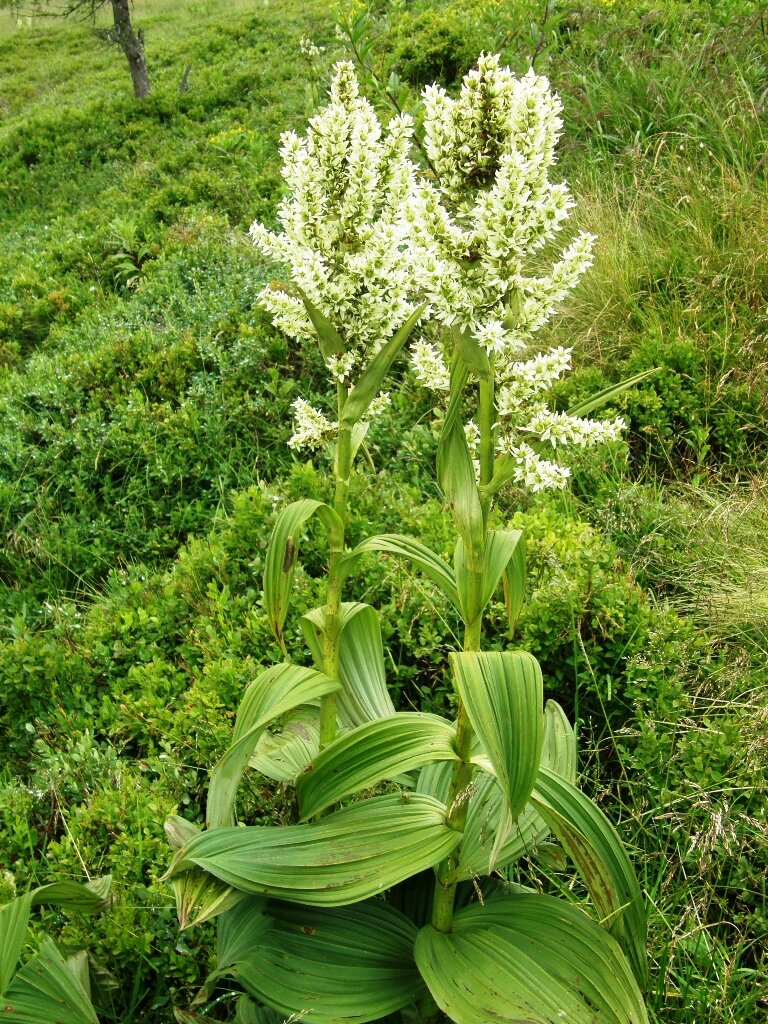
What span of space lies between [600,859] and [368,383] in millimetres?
1287

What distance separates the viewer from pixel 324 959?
2182 mm

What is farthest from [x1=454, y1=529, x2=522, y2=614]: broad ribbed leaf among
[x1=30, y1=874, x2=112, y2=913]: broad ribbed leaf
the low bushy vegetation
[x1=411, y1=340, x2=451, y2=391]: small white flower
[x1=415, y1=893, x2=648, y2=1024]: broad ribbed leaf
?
[x1=30, y1=874, x2=112, y2=913]: broad ribbed leaf

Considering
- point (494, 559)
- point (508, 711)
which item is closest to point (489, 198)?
point (494, 559)

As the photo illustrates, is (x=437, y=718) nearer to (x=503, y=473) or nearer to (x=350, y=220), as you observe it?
(x=503, y=473)

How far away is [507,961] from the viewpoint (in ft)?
6.75

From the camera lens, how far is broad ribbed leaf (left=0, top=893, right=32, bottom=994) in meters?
1.94

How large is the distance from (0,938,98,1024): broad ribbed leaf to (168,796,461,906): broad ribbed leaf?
17.3 inches

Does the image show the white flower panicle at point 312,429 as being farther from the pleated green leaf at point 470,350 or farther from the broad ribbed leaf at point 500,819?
the broad ribbed leaf at point 500,819

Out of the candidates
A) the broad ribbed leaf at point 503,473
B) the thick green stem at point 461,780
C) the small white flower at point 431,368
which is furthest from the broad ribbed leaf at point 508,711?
the small white flower at point 431,368

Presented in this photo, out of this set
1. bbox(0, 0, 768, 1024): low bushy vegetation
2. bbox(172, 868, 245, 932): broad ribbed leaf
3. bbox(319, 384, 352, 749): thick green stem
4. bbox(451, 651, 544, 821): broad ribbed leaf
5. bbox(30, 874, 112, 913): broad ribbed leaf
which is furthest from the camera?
bbox(0, 0, 768, 1024): low bushy vegetation

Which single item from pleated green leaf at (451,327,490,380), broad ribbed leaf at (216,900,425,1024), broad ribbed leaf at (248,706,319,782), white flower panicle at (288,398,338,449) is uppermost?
pleated green leaf at (451,327,490,380)

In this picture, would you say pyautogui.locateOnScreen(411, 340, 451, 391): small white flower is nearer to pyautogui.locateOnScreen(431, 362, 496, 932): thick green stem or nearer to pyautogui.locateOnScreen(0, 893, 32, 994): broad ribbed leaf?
pyautogui.locateOnScreen(431, 362, 496, 932): thick green stem

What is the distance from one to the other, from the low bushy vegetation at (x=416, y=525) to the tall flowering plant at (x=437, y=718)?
Result: 0.47 metres

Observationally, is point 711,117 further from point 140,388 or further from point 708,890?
point 708,890
